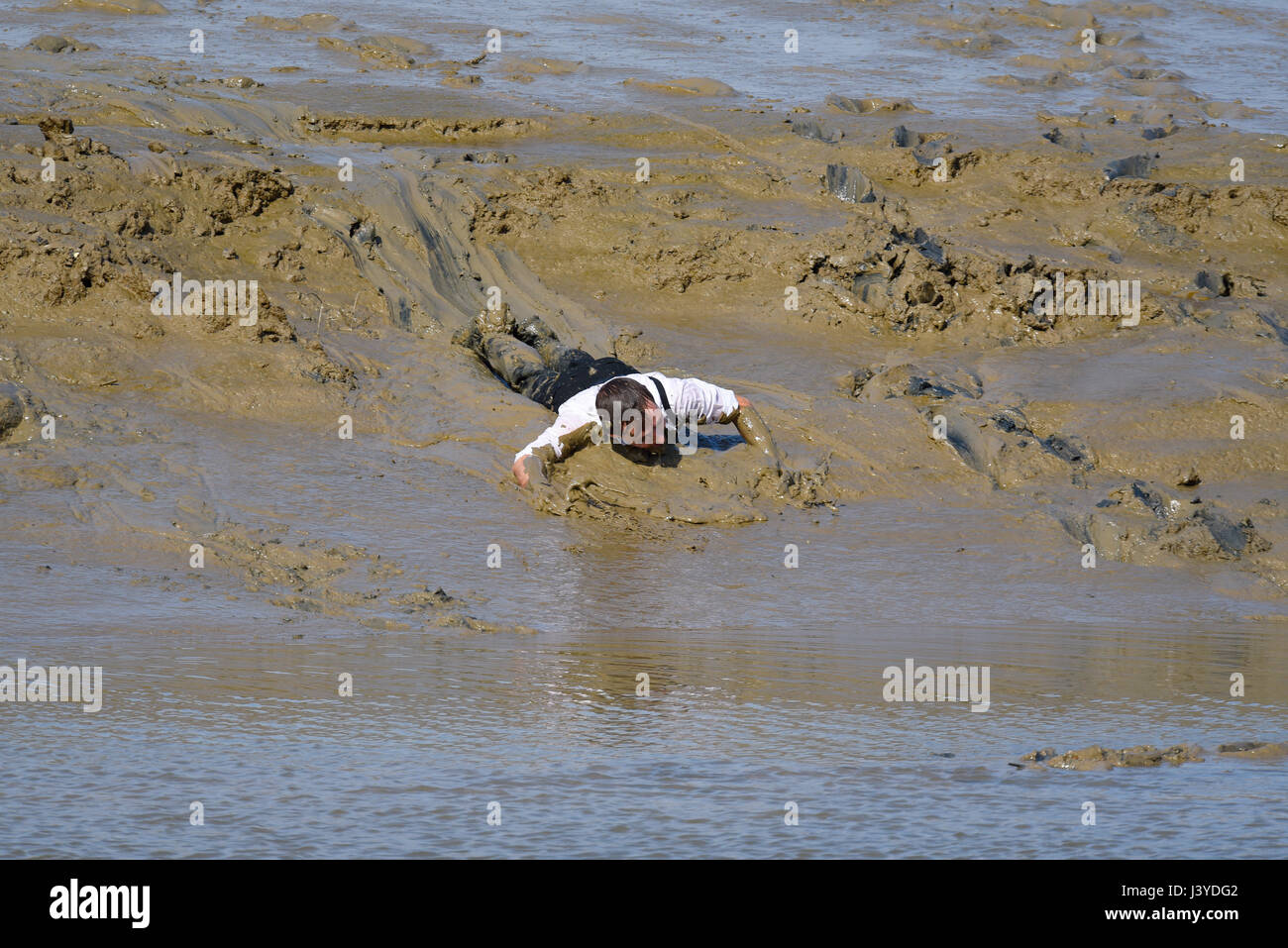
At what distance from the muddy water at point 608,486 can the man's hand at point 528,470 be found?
12 centimetres

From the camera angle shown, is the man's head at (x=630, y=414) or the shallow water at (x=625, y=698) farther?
the man's head at (x=630, y=414)

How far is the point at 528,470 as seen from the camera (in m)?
6.62

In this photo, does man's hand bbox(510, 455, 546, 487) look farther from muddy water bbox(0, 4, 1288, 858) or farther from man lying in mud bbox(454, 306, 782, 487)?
muddy water bbox(0, 4, 1288, 858)

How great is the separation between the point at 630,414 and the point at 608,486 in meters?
0.41

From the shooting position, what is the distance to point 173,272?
7.83 m

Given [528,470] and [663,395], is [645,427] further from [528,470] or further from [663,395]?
[528,470]

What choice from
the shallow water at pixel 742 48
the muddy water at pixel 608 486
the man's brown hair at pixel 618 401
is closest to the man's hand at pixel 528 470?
the muddy water at pixel 608 486

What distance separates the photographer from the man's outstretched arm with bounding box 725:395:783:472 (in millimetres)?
7000

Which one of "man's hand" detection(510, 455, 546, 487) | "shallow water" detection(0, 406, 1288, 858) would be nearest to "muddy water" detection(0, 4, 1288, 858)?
"shallow water" detection(0, 406, 1288, 858)

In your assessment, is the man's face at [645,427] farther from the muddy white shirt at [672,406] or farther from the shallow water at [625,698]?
the shallow water at [625,698]

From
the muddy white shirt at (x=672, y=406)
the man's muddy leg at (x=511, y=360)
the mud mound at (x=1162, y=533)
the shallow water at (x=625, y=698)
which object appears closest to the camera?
the shallow water at (x=625, y=698)

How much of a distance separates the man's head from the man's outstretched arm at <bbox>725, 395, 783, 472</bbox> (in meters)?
0.54

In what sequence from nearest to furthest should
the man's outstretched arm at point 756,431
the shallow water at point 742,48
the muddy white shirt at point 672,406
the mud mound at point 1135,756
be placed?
the mud mound at point 1135,756, the muddy white shirt at point 672,406, the man's outstretched arm at point 756,431, the shallow water at point 742,48

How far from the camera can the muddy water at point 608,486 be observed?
3594 millimetres
